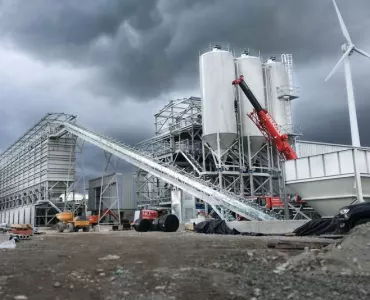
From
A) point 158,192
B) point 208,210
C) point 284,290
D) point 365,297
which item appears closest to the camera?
point 365,297

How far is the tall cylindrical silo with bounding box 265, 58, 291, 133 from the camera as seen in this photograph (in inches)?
1877

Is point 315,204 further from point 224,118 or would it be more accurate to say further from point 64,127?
point 64,127

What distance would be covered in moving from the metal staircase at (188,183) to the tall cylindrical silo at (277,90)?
14.5 metres

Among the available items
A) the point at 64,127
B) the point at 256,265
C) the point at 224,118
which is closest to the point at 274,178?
the point at 224,118

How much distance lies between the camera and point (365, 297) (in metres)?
6.73

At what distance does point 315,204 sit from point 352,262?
17022mm

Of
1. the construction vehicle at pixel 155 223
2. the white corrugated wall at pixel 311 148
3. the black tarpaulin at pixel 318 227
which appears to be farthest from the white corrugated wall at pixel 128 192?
the black tarpaulin at pixel 318 227

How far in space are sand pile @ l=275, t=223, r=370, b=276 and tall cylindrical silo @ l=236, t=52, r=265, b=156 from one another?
35184 millimetres

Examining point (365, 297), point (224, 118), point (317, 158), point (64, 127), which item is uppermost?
point (64, 127)

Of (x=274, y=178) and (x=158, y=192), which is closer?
(x=274, y=178)

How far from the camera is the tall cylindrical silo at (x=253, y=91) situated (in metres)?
44.9

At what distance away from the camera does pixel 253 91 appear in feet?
151

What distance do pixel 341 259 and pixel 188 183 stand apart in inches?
1080

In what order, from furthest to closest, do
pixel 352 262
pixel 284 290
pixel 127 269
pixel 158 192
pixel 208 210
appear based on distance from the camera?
pixel 158 192 < pixel 208 210 < pixel 127 269 < pixel 352 262 < pixel 284 290
